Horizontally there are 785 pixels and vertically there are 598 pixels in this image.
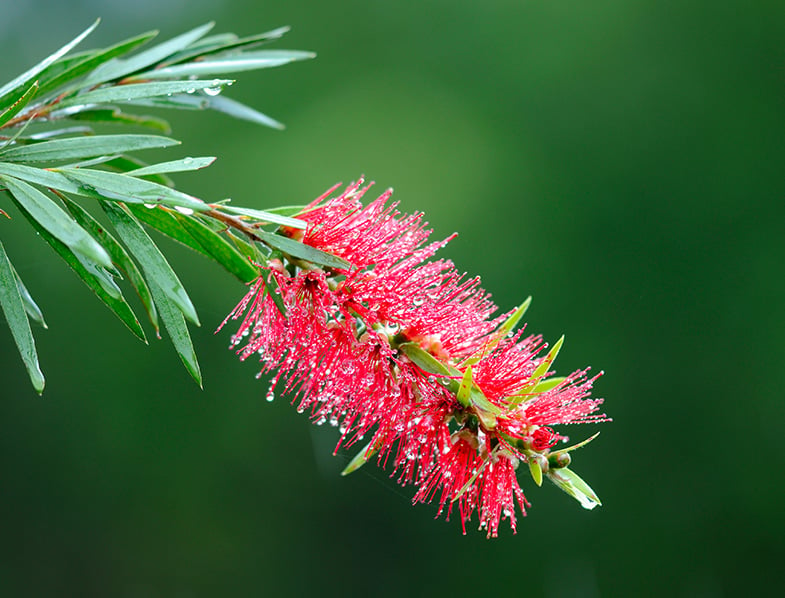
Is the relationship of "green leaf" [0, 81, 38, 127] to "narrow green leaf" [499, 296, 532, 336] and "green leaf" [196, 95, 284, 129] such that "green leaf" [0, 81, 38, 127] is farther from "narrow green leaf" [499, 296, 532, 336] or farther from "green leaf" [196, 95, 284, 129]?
"narrow green leaf" [499, 296, 532, 336]

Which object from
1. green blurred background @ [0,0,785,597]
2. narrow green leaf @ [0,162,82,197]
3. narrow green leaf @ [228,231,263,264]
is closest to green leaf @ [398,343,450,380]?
narrow green leaf @ [228,231,263,264]

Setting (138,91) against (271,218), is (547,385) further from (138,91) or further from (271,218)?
(138,91)

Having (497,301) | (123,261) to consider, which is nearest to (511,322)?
(123,261)

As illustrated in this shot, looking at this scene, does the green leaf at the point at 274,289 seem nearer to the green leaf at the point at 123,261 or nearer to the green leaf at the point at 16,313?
the green leaf at the point at 123,261

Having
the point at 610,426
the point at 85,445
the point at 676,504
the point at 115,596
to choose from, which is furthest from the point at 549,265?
the point at 115,596

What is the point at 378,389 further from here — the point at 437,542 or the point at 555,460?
the point at 437,542

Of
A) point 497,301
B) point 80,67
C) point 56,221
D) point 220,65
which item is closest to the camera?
point 56,221

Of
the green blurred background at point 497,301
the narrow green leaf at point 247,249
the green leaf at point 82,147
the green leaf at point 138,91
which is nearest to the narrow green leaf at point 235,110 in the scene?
the green leaf at point 138,91
